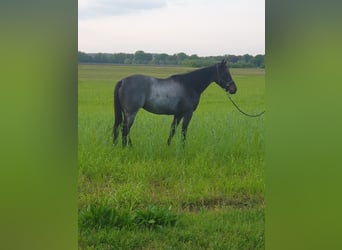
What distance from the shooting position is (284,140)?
279cm

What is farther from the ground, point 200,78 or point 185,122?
point 200,78

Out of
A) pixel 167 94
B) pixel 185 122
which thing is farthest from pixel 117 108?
pixel 185 122

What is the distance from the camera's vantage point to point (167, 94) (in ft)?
9.82

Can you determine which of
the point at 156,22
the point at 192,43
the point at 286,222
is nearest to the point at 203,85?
the point at 192,43

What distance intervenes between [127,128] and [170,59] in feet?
1.58

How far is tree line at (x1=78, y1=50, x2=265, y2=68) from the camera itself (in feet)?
9.62

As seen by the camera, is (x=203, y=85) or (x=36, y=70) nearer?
(x=36, y=70)

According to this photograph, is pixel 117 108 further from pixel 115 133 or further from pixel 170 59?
pixel 170 59

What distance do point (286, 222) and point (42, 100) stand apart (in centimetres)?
148

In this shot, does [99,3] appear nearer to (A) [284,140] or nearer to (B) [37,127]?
(B) [37,127]

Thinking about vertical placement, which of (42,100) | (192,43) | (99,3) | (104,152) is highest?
(99,3)

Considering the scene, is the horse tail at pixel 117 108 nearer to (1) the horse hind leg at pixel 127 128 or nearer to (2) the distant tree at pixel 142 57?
(1) the horse hind leg at pixel 127 128

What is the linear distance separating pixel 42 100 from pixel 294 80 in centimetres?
135

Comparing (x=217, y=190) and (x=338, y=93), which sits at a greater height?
(x=338, y=93)
